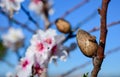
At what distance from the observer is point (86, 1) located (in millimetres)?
1753

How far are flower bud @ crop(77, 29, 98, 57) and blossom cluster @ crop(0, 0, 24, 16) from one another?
1020mm

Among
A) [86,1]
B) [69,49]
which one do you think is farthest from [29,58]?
[86,1]

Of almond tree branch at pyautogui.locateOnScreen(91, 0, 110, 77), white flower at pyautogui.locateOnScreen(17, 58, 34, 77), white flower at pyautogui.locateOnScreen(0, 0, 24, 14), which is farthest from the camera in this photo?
white flower at pyautogui.locateOnScreen(0, 0, 24, 14)

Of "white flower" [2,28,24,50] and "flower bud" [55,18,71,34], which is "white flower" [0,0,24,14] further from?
"white flower" [2,28,24,50]

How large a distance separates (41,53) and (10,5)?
589mm

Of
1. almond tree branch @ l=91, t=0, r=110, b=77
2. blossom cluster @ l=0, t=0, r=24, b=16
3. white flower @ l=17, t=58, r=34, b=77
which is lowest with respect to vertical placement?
almond tree branch @ l=91, t=0, r=110, b=77

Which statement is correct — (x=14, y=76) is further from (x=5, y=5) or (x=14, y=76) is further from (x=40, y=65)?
(x=5, y=5)

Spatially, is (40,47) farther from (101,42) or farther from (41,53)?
(101,42)

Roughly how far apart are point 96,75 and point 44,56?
0.64m

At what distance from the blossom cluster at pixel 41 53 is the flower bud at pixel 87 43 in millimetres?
526

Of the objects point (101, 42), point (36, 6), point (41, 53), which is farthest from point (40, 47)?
point (36, 6)

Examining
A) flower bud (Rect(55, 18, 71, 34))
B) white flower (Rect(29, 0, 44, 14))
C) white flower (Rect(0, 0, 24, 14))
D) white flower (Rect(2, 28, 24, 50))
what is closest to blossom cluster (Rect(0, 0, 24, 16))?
white flower (Rect(0, 0, 24, 14))

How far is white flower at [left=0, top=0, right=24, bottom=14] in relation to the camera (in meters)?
1.71

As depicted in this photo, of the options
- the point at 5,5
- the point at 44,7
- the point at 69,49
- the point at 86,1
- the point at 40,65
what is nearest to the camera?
the point at 40,65
